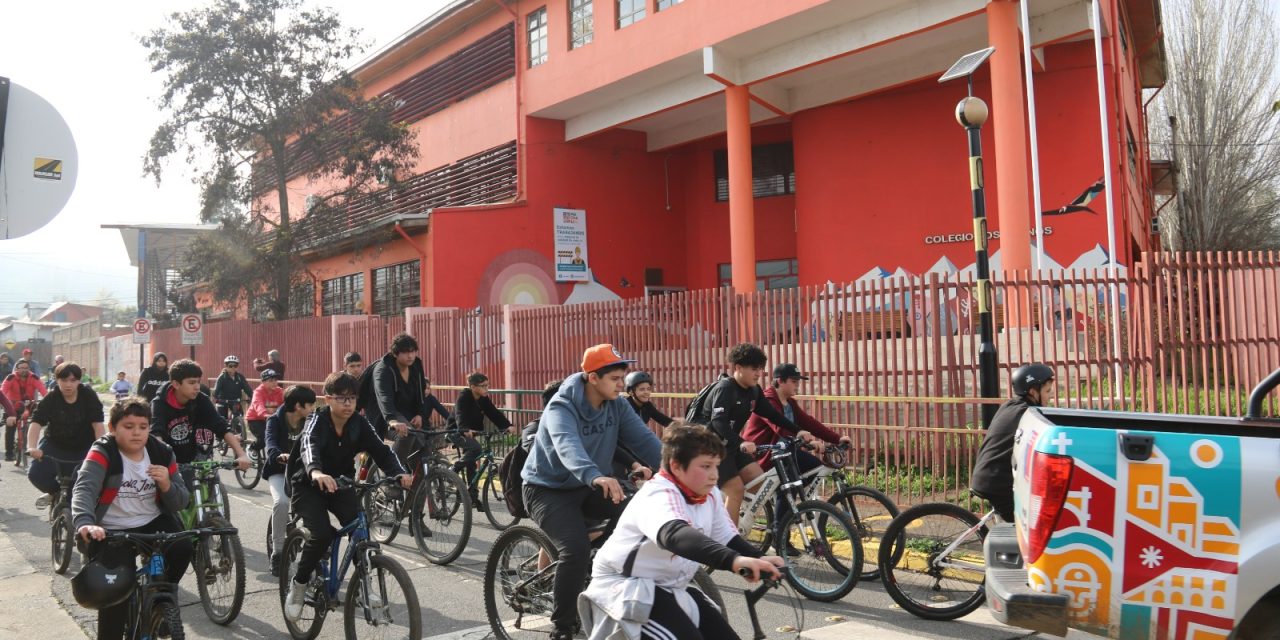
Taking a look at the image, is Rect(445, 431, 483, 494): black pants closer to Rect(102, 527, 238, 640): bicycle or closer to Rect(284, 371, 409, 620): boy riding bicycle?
Rect(284, 371, 409, 620): boy riding bicycle

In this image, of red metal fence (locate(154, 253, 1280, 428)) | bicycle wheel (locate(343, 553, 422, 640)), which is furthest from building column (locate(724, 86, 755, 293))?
bicycle wheel (locate(343, 553, 422, 640))

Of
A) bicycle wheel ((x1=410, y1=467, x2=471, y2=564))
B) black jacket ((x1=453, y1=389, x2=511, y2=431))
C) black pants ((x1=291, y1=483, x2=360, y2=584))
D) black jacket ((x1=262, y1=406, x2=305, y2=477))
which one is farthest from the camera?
black jacket ((x1=453, y1=389, x2=511, y2=431))

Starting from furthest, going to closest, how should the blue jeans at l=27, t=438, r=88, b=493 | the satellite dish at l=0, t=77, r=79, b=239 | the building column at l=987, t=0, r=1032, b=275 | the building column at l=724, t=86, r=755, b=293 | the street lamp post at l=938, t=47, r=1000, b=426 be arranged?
the building column at l=724, t=86, r=755, b=293 → the building column at l=987, t=0, r=1032, b=275 → the street lamp post at l=938, t=47, r=1000, b=426 → the blue jeans at l=27, t=438, r=88, b=493 → the satellite dish at l=0, t=77, r=79, b=239

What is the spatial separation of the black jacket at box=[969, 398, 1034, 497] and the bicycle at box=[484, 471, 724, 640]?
2.16 m

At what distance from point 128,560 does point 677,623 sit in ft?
10.9

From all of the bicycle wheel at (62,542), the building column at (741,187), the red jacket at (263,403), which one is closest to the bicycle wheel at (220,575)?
the bicycle wheel at (62,542)

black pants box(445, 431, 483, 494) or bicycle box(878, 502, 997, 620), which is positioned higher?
black pants box(445, 431, 483, 494)

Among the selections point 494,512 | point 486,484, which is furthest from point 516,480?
point 494,512

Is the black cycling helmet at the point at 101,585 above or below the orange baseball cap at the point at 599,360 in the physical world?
below

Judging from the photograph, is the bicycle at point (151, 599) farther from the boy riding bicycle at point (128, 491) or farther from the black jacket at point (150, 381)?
the black jacket at point (150, 381)

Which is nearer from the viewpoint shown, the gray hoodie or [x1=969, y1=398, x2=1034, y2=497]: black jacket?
the gray hoodie

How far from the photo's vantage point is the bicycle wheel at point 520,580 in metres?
5.16

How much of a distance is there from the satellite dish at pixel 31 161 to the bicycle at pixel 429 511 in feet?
17.4

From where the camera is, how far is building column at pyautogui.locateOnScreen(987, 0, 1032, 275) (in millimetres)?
15352
